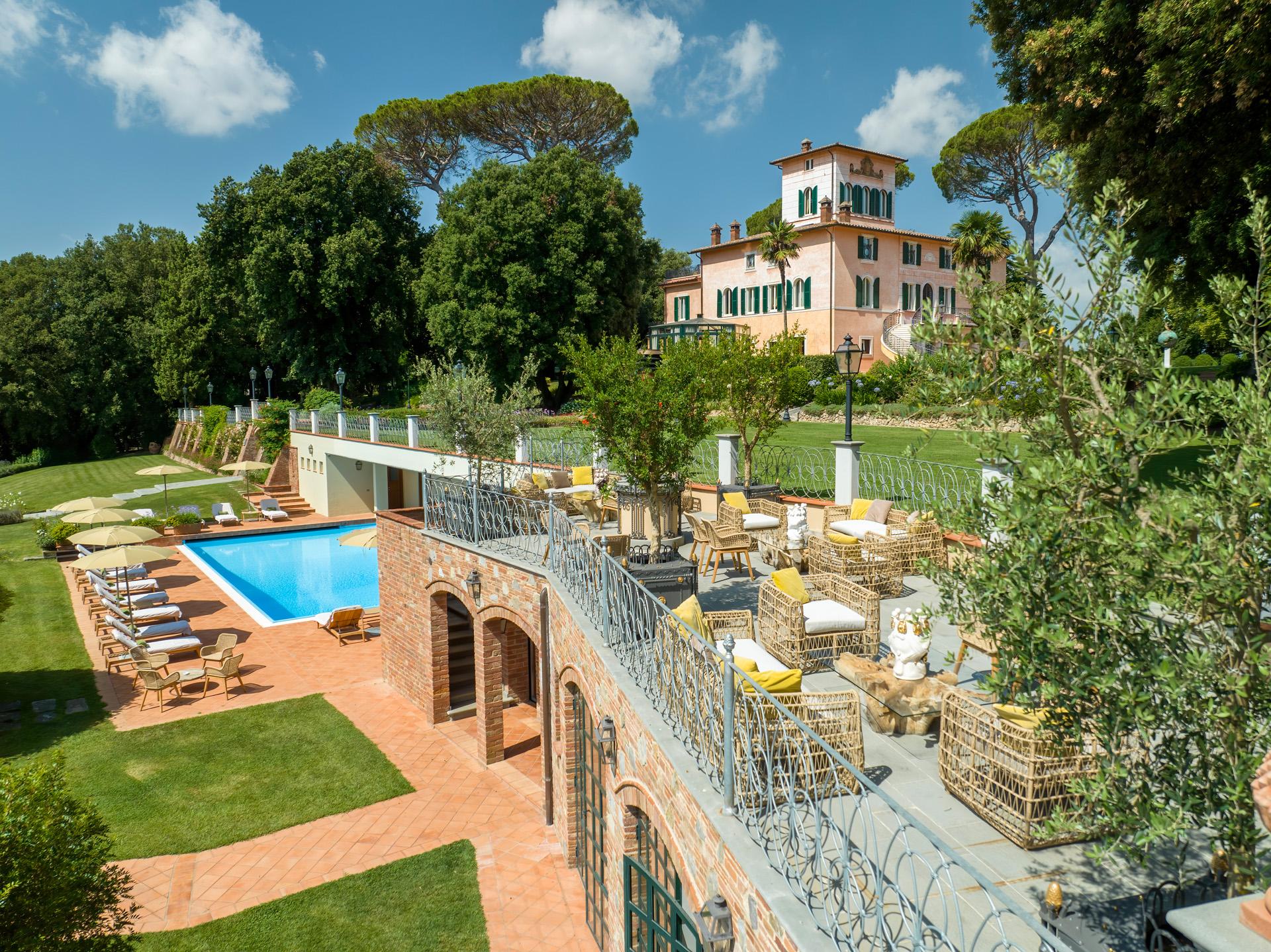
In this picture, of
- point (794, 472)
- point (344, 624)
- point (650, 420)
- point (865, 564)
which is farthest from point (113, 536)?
point (865, 564)

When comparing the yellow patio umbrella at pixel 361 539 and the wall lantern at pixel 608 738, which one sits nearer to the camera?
the wall lantern at pixel 608 738

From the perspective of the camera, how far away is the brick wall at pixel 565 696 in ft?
16.1

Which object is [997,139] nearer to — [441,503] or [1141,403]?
[441,503]

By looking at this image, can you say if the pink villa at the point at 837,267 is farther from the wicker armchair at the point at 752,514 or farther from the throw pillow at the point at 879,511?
the throw pillow at the point at 879,511

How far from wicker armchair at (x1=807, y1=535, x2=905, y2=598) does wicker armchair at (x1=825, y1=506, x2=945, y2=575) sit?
0.09 meters

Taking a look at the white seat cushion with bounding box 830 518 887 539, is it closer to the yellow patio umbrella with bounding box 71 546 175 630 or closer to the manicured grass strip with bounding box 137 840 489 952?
the manicured grass strip with bounding box 137 840 489 952

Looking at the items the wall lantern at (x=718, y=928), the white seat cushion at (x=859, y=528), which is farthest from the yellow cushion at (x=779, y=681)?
the white seat cushion at (x=859, y=528)

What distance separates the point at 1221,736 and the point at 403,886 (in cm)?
972

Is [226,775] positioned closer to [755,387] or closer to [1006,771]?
[755,387]

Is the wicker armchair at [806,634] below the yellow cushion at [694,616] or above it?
below

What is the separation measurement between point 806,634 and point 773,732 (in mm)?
3528

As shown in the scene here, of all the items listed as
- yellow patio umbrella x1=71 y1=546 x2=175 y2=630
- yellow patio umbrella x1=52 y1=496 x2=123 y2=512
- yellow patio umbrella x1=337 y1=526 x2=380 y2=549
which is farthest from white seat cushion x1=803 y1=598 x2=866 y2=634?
yellow patio umbrella x1=52 y1=496 x2=123 y2=512

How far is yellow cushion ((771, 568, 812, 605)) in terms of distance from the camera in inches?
337

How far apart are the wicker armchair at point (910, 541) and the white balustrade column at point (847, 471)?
185cm
